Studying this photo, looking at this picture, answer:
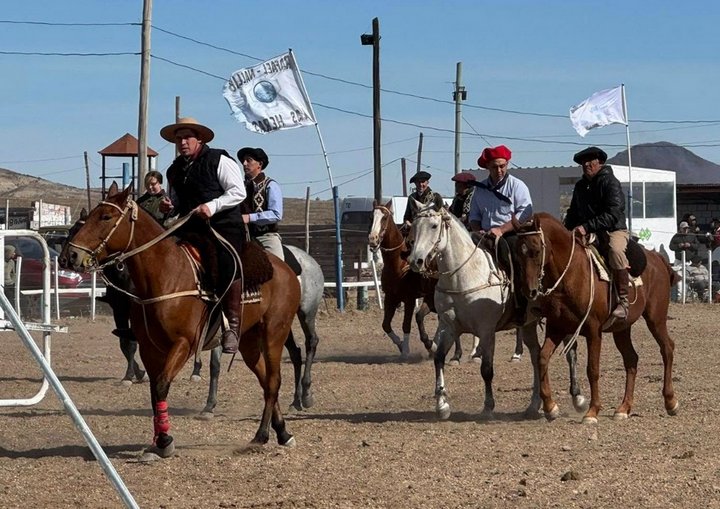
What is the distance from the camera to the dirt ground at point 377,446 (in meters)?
8.38

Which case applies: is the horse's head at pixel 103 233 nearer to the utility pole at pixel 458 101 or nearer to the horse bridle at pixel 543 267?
the horse bridle at pixel 543 267

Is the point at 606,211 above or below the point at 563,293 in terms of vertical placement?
above

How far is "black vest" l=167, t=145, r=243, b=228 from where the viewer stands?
33.8 ft

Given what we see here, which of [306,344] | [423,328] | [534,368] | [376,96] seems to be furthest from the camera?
[376,96]

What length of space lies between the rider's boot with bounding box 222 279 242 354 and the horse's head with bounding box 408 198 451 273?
94.8 inches

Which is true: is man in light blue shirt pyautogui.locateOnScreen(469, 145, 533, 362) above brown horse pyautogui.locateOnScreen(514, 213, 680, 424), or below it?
above

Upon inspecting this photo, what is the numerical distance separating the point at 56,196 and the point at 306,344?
93.2 metres

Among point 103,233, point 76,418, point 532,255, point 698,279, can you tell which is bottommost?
point 76,418

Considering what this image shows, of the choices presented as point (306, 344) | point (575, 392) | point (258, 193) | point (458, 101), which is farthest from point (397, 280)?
point (458, 101)

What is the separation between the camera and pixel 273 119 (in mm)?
25391

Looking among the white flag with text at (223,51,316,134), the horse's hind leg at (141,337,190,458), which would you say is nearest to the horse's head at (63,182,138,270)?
the horse's hind leg at (141,337,190,458)

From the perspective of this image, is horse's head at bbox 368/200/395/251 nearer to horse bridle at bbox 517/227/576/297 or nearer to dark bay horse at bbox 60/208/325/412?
dark bay horse at bbox 60/208/325/412

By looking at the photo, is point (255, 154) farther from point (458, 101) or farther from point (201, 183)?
point (458, 101)

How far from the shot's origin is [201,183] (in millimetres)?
10273
